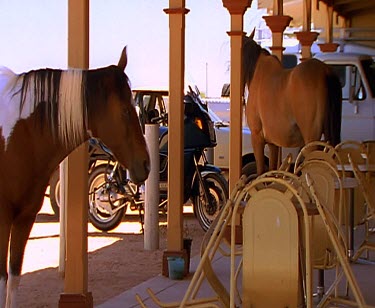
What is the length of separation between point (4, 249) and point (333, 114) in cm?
521

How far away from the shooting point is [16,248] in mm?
4422

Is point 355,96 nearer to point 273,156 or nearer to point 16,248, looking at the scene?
point 273,156

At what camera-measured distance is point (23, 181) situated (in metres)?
4.25

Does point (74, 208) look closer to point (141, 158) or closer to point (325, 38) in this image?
point (141, 158)

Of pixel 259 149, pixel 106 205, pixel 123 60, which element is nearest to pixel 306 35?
pixel 259 149

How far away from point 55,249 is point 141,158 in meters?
4.60

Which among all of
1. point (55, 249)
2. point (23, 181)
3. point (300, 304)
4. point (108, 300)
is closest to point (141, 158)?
point (23, 181)

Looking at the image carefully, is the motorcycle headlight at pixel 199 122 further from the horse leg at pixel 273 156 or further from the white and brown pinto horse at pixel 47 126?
the white and brown pinto horse at pixel 47 126

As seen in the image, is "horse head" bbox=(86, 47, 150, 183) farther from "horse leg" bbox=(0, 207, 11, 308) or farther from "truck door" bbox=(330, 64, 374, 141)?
"truck door" bbox=(330, 64, 374, 141)

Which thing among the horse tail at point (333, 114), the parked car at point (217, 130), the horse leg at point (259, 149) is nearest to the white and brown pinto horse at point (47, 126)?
the horse tail at point (333, 114)

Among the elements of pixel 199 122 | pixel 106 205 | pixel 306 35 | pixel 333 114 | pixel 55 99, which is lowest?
pixel 106 205

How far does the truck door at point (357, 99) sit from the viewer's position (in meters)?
12.4

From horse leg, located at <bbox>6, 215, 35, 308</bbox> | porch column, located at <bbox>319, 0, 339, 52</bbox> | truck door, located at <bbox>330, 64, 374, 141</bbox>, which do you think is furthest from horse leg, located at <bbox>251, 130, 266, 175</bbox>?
horse leg, located at <bbox>6, 215, 35, 308</bbox>

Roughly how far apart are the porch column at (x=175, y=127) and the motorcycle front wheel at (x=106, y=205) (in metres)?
2.86
